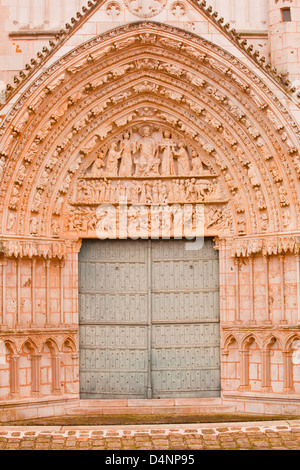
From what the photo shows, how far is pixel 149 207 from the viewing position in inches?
484

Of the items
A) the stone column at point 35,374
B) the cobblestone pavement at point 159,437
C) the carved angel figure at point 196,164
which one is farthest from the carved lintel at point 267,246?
the stone column at point 35,374

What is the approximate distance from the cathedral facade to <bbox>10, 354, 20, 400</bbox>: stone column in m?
0.03

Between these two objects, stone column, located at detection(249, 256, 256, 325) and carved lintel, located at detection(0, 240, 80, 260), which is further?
stone column, located at detection(249, 256, 256, 325)

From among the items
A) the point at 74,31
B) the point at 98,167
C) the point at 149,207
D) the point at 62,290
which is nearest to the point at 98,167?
the point at 98,167

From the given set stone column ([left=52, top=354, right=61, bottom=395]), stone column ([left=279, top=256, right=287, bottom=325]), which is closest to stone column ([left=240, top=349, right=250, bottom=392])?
stone column ([left=279, top=256, right=287, bottom=325])

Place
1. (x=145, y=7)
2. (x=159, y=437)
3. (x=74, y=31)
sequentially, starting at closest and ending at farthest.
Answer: (x=159, y=437) < (x=74, y=31) < (x=145, y=7)

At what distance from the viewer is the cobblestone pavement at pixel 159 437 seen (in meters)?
9.55

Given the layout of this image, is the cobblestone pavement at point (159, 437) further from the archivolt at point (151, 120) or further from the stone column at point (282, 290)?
the archivolt at point (151, 120)

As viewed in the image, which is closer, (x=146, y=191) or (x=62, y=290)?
(x=62, y=290)

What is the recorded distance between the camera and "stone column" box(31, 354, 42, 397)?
38.2 ft

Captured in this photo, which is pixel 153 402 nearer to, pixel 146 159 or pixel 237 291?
pixel 237 291

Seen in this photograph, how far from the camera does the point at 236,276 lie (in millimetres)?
12023

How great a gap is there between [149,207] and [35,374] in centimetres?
313

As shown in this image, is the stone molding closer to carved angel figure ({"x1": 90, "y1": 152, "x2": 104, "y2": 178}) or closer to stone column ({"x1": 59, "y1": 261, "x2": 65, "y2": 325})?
carved angel figure ({"x1": 90, "y1": 152, "x2": 104, "y2": 178})
